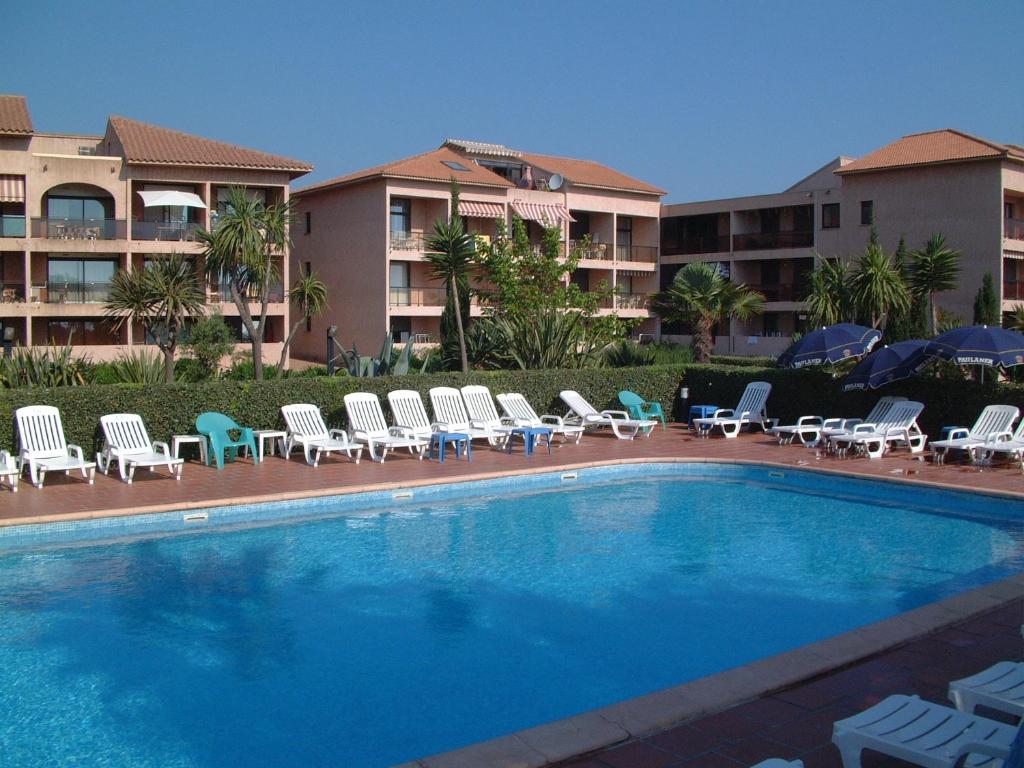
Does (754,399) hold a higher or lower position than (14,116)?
lower

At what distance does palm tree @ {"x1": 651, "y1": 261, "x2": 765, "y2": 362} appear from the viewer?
93.9 ft

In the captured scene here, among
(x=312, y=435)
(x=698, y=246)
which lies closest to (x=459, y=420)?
(x=312, y=435)

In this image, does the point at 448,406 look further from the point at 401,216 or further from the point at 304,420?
the point at 401,216

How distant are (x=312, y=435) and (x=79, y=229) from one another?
23.0 m

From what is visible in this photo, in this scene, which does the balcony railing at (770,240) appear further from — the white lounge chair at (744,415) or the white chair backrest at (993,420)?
the white chair backrest at (993,420)

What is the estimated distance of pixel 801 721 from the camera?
5918mm

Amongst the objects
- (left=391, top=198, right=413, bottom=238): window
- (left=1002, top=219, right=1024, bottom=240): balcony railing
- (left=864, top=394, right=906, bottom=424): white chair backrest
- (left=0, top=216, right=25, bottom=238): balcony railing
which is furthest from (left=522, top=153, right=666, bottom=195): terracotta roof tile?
(left=864, top=394, right=906, bottom=424): white chair backrest

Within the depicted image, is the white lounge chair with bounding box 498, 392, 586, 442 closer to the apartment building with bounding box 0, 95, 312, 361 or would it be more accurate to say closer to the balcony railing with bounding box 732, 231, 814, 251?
the apartment building with bounding box 0, 95, 312, 361

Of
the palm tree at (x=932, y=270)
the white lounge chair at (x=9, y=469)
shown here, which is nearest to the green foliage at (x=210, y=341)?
the white lounge chair at (x=9, y=469)

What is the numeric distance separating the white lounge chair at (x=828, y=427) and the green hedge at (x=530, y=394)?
1.93 ft

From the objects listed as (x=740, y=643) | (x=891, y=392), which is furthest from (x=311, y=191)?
(x=740, y=643)

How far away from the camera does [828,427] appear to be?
62.0 feet

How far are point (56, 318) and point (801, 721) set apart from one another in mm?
34836

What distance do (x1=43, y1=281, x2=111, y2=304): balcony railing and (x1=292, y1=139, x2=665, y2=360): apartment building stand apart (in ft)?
24.7
